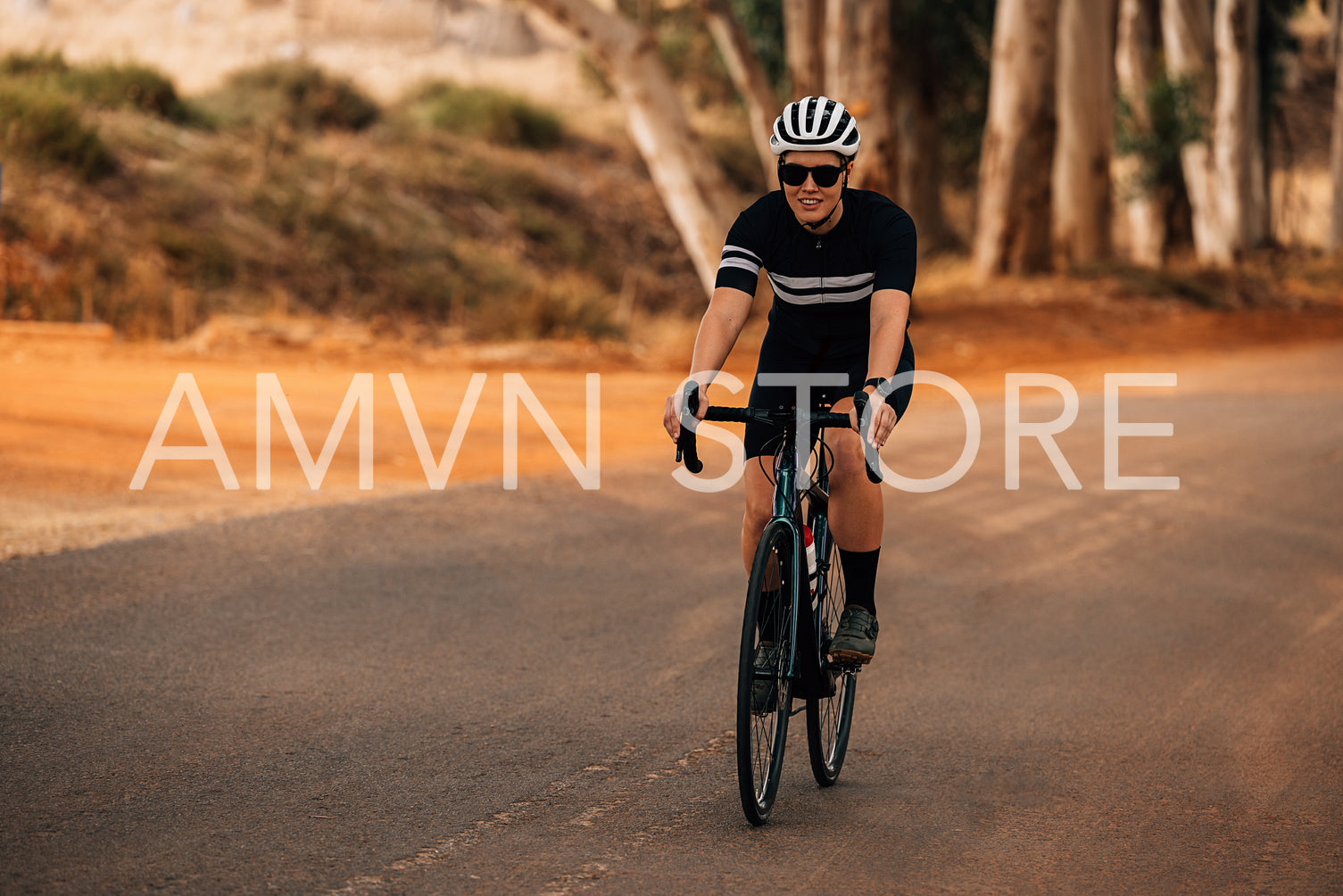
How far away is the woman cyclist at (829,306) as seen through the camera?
4574 mm

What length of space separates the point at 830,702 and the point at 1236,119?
2863 centimetres

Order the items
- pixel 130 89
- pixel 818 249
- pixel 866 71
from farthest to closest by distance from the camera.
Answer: pixel 130 89, pixel 866 71, pixel 818 249

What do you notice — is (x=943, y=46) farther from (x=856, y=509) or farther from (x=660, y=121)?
(x=856, y=509)

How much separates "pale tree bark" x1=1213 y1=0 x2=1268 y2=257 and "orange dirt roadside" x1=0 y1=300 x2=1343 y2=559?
26.8 feet

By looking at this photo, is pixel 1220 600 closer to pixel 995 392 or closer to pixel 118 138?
pixel 995 392

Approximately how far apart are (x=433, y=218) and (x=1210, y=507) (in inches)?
870

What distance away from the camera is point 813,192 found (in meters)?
4.62

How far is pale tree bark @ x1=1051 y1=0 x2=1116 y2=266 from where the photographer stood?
24.3m

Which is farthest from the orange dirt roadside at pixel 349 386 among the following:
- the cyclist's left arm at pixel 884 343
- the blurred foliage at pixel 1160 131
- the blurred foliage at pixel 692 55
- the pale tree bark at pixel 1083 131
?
the blurred foliage at pixel 692 55

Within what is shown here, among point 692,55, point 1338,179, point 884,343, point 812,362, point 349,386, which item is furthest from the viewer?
point 692,55

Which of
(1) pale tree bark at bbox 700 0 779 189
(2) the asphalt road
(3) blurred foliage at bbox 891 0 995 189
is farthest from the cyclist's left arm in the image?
(3) blurred foliage at bbox 891 0 995 189

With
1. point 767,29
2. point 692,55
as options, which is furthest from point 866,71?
point 692,55

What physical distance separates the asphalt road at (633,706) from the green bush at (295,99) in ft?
88.9

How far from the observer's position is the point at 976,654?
657 centimetres
